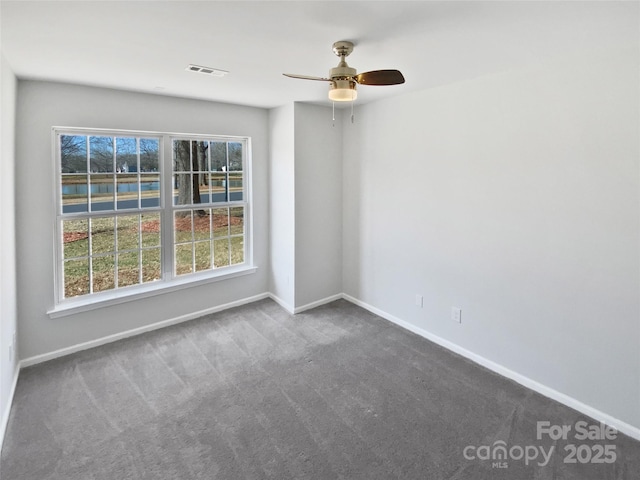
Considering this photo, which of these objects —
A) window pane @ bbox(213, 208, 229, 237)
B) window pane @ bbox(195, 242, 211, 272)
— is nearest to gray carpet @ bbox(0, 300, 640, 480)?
window pane @ bbox(195, 242, 211, 272)

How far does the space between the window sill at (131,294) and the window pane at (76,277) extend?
0.09m

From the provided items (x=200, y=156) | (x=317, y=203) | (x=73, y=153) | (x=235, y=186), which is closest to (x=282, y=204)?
(x=317, y=203)

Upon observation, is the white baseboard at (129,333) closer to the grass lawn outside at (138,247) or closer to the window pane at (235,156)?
the grass lawn outside at (138,247)

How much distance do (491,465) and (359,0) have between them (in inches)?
102

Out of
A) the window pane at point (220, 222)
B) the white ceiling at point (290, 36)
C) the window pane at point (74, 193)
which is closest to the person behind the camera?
the white ceiling at point (290, 36)

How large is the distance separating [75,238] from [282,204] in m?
2.13

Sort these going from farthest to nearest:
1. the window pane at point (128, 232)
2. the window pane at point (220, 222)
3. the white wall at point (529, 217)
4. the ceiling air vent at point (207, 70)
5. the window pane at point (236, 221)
A: 1. the window pane at point (236, 221)
2. the window pane at point (220, 222)
3. the window pane at point (128, 232)
4. the ceiling air vent at point (207, 70)
5. the white wall at point (529, 217)

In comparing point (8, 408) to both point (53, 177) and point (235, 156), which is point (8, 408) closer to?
point (53, 177)

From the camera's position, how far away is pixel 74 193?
334cm

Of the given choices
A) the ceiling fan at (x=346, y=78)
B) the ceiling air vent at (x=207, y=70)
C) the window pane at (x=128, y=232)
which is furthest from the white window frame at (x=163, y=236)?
the ceiling fan at (x=346, y=78)

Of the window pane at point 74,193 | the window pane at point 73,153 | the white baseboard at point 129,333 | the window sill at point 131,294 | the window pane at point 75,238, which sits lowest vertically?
the white baseboard at point 129,333

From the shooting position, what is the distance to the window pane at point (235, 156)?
431cm

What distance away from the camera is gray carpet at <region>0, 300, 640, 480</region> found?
2.07 metres

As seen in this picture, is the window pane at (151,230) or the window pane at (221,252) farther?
the window pane at (221,252)
